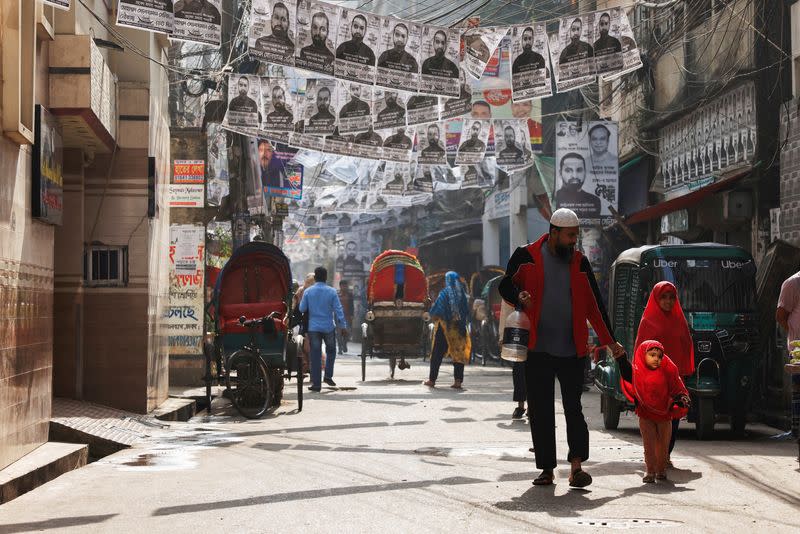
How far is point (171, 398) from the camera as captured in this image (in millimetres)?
17328

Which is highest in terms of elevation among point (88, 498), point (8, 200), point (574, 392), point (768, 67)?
point (768, 67)

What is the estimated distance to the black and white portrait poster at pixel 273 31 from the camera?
15781 millimetres

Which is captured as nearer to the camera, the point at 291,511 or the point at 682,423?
the point at 291,511

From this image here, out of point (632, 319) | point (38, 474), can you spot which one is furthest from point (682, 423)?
point (38, 474)

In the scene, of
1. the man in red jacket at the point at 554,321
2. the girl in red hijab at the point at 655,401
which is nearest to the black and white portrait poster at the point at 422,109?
the girl in red hijab at the point at 655,401

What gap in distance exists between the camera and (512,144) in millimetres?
26766

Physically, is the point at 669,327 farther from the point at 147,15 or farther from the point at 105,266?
the point at 105,266

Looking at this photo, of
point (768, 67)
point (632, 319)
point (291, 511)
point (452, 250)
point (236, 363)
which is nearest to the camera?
point (291, 511)

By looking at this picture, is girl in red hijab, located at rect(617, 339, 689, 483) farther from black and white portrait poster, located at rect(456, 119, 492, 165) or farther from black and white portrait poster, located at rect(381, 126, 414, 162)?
black and white portrait poster, located at rect(456, 119, 492, 165)

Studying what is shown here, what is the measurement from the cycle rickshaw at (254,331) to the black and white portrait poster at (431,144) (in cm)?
919

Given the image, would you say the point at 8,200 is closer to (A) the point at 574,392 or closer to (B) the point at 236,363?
(A) the point at 574,392

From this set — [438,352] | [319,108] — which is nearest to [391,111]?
[319,108]

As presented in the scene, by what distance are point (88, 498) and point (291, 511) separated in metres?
1.70

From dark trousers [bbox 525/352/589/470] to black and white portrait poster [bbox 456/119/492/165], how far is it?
17248mm
